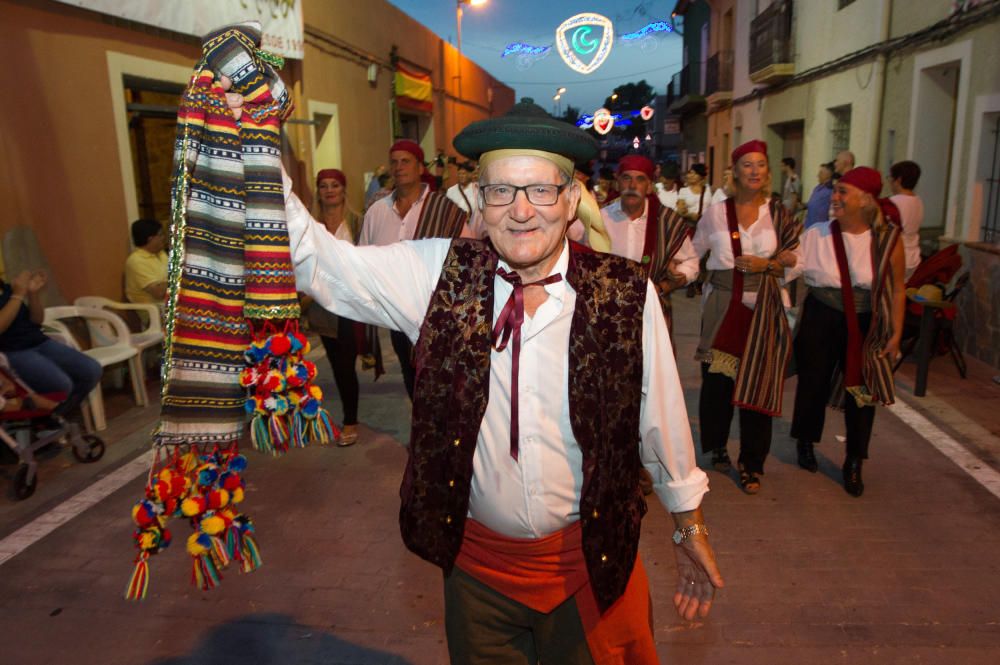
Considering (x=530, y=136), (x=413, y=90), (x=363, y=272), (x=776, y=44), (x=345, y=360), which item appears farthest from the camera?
(x=413, y=90)

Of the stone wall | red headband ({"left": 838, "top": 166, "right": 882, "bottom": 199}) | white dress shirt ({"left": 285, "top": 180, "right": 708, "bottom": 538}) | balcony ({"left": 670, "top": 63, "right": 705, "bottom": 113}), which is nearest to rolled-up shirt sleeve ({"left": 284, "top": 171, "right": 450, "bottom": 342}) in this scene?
white dress shirt ({"left": 285, "top": 180, "right": 708, "bottom": 538})

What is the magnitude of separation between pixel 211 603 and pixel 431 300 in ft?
8.01

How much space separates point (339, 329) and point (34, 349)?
1.95 meters

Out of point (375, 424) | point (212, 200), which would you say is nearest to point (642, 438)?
point (212, 200)

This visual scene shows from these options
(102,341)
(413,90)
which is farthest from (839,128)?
(102,341)

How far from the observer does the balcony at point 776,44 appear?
51.4 ft

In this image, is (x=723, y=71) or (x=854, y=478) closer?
(x=854, y=478)

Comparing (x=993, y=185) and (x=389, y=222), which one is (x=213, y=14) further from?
(x=993, y=185)

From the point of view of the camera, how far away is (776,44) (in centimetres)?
1580

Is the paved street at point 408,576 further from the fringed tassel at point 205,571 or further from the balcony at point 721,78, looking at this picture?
the balcony at point 721,78

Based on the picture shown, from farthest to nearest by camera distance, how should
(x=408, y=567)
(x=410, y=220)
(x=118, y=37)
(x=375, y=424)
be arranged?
(x=118, y=37)
(x=375, y=424)
(x=410, y=220)
(x=408, y=567)

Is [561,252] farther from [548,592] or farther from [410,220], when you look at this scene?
[410,220]

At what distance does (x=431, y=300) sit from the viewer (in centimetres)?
198

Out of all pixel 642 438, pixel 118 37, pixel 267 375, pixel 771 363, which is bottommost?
pixel 771 363
